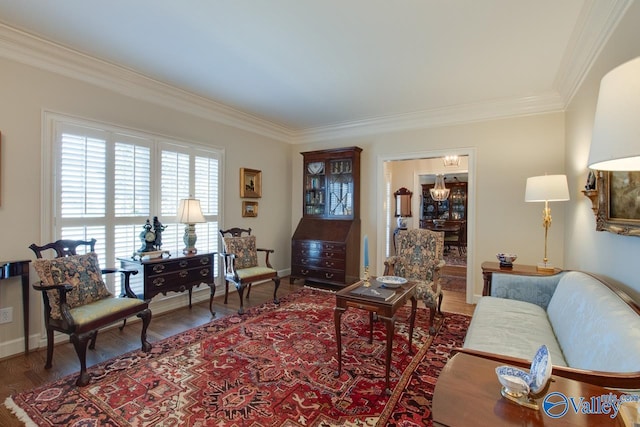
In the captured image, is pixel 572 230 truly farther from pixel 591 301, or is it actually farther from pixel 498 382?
pixel 498 382

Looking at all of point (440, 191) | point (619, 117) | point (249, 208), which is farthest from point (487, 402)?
point (440, 191)

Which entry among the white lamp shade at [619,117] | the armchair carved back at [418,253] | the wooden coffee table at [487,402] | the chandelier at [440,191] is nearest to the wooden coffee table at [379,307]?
the wooden coffee table at [487,402]

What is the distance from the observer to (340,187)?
5301 mm

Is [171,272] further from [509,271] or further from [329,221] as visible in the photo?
[509,271]

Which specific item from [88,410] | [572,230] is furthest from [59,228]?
[572,230]

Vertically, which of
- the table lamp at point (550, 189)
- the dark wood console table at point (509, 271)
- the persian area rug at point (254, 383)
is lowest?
the persian area rug at point (254, 383)

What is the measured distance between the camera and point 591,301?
1791 millimetres

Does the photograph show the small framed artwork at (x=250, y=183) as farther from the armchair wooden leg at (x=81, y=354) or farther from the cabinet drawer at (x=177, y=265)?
the armchair wooden leg at (x=81, y=354)

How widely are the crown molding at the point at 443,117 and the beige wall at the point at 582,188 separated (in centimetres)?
37

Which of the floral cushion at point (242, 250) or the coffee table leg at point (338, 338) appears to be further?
the floral cushion at point (242, 250)

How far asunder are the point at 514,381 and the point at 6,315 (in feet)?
12.7

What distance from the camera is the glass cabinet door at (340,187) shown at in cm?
520

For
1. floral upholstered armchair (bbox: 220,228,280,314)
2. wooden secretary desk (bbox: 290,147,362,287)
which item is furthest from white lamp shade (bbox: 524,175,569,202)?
floral upholstered armchair (bbox: 220,228,280,314)

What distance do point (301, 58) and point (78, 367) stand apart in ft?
11.3
